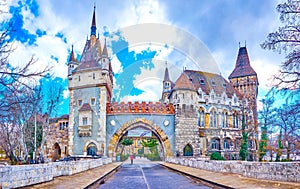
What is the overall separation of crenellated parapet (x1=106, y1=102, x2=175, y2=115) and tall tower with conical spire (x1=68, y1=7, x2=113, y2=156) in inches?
45.4

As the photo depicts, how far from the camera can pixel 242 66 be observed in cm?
5831

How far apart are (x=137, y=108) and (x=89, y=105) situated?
6062 millimetres

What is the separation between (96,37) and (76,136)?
51.8 ft

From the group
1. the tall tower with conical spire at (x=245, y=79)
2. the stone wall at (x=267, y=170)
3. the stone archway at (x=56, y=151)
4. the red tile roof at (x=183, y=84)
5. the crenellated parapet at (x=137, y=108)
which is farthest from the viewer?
the tall tower with conical spire at (x=245, y=79)

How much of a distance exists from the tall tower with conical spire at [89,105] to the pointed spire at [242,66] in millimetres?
26638

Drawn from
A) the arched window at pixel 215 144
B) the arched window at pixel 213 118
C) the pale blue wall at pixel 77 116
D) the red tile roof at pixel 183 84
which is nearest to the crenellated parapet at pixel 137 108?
the pale blue wall at pixel 77 116

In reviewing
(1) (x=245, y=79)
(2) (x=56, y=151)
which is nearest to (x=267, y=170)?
(2) (x=56, y=151)

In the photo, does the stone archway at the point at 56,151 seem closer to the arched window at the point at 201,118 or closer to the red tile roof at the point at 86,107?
the red tile roof at the point at 86,107

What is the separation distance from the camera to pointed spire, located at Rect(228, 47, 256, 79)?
186 ft

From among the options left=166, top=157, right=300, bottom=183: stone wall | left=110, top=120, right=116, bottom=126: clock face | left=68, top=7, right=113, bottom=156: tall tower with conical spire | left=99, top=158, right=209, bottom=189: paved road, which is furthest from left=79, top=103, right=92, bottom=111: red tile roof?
left=166, top=157, right=300, bottom=183: stone wall

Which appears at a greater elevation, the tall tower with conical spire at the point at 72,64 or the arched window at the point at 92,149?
the tall tower with conical spire at the point at 72,64

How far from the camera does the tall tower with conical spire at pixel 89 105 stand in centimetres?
3934

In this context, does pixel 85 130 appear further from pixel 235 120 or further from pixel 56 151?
pixel 235 120

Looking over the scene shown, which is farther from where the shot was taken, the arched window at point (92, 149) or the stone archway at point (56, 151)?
the stone archway at point (56, 151)
